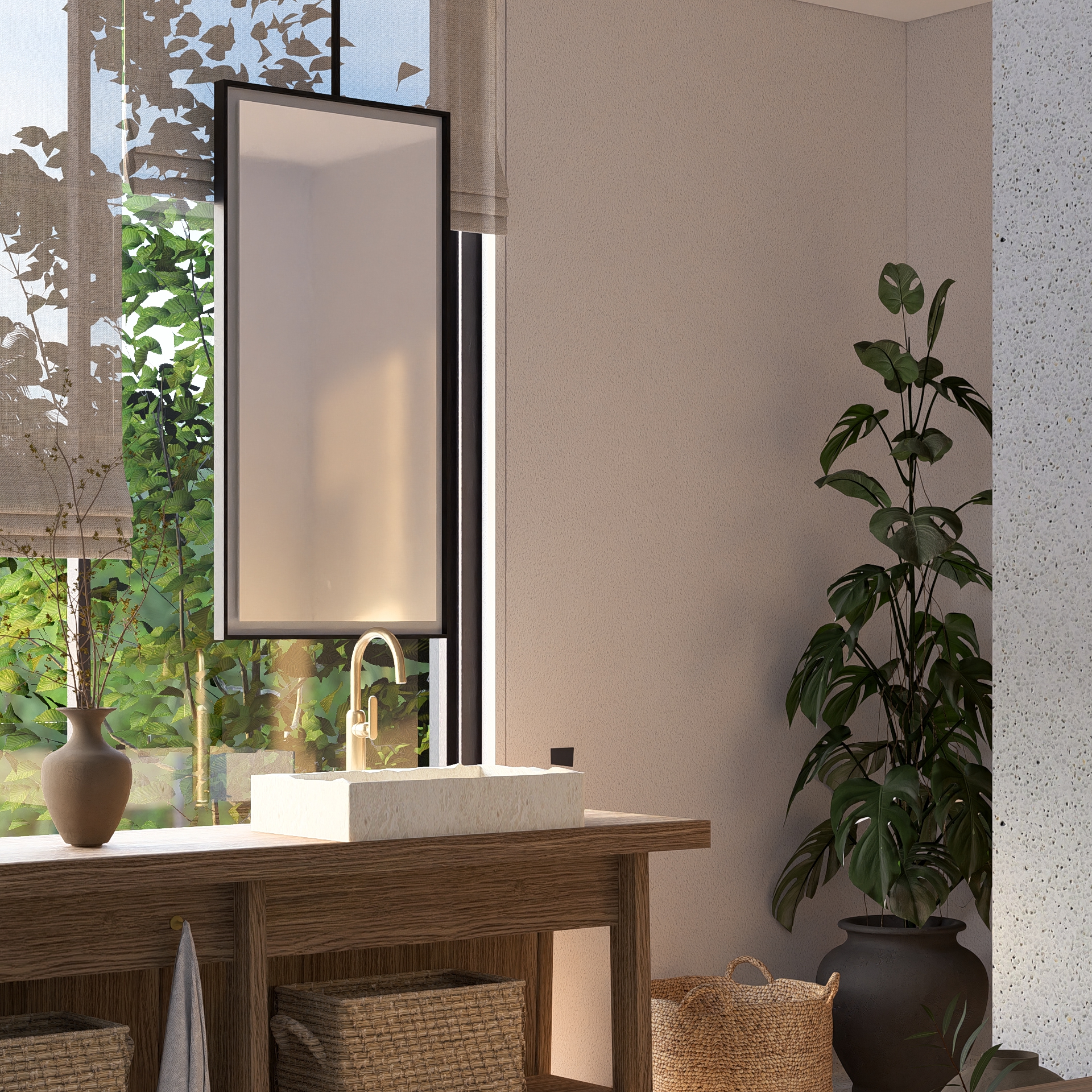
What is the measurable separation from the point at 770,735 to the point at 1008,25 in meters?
2.84

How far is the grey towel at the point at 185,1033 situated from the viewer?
8.61 feet

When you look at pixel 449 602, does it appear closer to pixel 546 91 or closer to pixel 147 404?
pixel 147 404

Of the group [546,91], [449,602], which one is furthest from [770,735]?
[546,91]

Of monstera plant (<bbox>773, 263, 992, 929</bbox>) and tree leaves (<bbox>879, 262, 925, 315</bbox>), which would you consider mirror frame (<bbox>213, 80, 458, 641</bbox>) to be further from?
tree leaves (<bbox>879, 262, 925, 315</bbox>)

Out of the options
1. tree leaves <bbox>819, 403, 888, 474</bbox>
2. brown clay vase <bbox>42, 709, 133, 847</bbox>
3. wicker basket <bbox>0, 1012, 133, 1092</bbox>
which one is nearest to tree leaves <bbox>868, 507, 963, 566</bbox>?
tree leaves <bbox>819, 403, 888, 474</bbox>

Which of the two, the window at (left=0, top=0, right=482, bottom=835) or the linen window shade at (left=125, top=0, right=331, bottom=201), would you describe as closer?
the window at (left=0, top=0, right=482, bottom=835)

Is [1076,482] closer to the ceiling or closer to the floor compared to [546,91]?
closer to the floor

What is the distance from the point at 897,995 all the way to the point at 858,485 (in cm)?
123

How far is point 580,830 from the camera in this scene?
118 inches

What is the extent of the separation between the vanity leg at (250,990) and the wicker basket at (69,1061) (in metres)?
0.18

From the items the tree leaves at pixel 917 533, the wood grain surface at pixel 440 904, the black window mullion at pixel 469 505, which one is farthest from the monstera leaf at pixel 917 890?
the black window mullion at pixel 469 505

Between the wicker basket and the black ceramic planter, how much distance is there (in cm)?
184

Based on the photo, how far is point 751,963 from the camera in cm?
386

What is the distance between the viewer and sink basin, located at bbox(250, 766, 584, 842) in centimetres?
277
